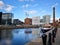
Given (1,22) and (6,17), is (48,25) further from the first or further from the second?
(1,22)

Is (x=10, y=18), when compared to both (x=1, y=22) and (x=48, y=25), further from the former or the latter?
(x=48, y=25)

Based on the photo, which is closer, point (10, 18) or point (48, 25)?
point (48, 25)

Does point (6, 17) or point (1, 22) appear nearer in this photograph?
point (6, 17)

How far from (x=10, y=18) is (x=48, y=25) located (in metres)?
12.3

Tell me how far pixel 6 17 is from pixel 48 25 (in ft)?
40.5

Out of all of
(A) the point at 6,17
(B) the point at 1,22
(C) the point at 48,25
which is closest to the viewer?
(C) the point at 48,25

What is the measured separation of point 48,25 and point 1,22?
15.3 metres

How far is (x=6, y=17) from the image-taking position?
3550cm

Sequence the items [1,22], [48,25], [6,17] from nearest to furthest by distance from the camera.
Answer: [48,25]
[6,17]
[1,22]

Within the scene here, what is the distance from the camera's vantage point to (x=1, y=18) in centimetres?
3700

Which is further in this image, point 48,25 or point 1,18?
point 1,18

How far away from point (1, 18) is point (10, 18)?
2448 millimetres

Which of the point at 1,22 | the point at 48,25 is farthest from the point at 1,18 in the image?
the point at 48,25

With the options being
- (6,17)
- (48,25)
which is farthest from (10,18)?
(48,25)
